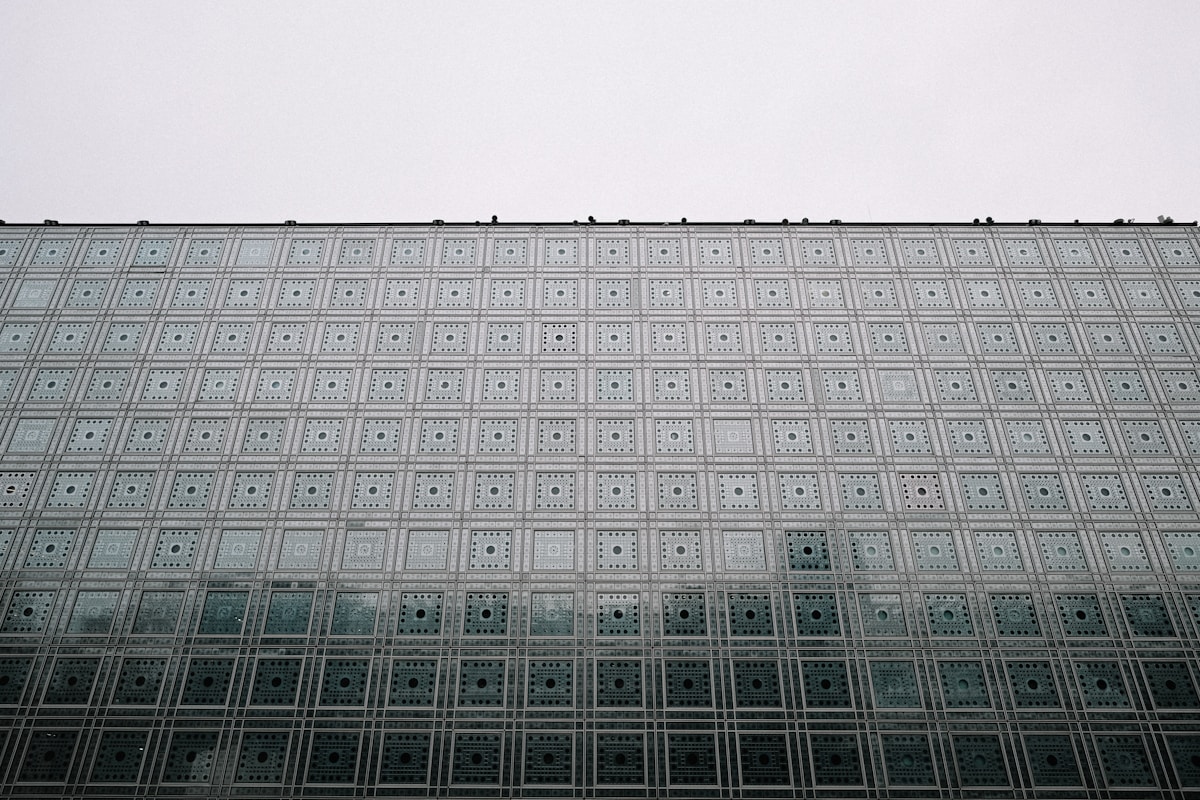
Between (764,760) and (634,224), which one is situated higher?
(634,224)

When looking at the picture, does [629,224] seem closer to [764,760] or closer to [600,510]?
[600,510]

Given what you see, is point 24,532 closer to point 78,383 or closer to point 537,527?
point 78,383

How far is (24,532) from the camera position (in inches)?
637

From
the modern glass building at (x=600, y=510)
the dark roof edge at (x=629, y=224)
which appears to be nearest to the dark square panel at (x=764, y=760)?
the modern glass building at (x=600, y=510)

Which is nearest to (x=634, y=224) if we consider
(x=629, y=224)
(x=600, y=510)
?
(x=629, y=224)

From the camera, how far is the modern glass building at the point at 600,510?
1445 centimetres

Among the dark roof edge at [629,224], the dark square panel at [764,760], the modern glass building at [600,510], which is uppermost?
the dark roof edge at [629,224]

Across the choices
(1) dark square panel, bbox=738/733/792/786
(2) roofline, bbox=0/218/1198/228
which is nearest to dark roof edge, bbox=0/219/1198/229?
(2) roofline, bbox=0/218/1198/228

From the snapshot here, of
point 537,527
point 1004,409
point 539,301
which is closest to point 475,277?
point 539,301

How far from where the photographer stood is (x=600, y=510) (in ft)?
53.5

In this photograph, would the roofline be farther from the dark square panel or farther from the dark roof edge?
the dark square panel

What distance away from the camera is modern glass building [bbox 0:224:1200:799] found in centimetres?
1445

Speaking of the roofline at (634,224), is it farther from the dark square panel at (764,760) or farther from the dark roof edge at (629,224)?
the dark square panel at (764,760)

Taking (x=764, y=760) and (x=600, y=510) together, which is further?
(x=600, y=510)
